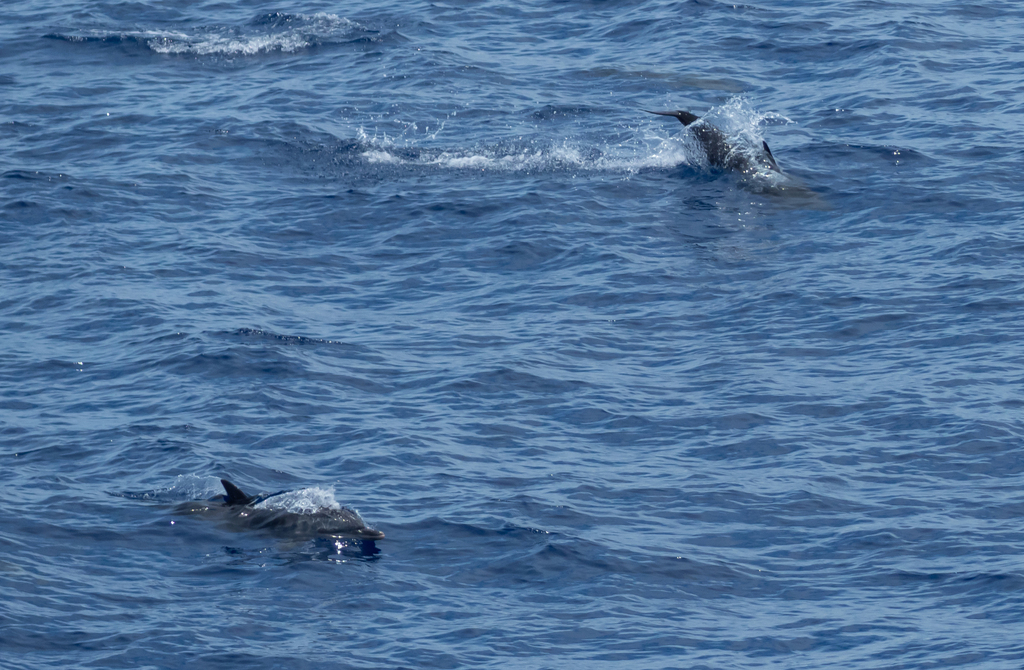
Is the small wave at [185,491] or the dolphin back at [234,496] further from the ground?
the dolphin back at [234,496]

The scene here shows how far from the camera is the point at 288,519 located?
17.1 m

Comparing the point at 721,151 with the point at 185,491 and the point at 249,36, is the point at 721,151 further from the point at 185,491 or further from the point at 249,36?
the point at 249,36

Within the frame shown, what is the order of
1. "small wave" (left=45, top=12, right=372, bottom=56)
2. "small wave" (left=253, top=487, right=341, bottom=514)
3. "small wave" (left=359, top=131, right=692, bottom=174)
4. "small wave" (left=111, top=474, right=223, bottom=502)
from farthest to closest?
1. "small wave" (left=45, top=12, right=372, bottom=56)
2. "small wave" (left=359, top=131, right=692, bottom=174)
3. "small wave" (left=111, top=474, right=223, bottom=502)
4. "small wave" (left=253, top=487, right=341, bottom=514)

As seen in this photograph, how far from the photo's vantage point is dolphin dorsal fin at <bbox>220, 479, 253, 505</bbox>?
56.4ft

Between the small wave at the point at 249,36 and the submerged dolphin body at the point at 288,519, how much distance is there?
20847 millimetres

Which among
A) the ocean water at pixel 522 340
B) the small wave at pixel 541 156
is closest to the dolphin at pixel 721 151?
the ocean water at pixel 522 340

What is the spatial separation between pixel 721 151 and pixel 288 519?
14.2 m

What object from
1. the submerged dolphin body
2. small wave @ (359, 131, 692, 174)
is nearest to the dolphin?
small wave @ (359, 131, 692, 174)

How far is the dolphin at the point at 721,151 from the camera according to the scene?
28.1 meters

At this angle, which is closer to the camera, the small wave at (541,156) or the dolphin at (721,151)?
the dolphin at (721,151)

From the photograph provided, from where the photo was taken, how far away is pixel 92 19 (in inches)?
1528

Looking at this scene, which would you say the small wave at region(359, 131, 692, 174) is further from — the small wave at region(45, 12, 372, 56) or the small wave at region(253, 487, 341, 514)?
the small wave at region(253, 487, 341, 514)

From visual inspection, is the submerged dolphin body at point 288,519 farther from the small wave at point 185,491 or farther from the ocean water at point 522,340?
the small wave at point 185,491

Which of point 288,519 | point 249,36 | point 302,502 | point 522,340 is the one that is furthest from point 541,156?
point 288,519
